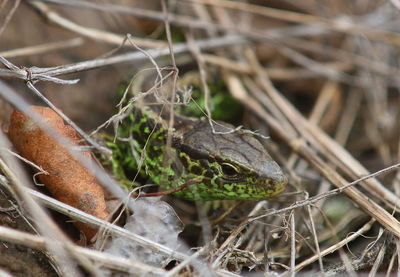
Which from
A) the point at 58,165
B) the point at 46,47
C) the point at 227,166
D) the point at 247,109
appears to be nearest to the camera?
the point at 58,165

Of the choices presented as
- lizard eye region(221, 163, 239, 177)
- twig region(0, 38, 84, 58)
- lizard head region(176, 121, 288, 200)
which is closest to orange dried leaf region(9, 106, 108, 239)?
lizard head region(176, 121, 288, 200)

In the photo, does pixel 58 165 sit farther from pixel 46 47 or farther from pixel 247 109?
pixel 247 109

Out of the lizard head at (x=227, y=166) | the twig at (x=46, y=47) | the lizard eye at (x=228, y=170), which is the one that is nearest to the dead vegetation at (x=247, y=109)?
the twig at (x=46, y=47)

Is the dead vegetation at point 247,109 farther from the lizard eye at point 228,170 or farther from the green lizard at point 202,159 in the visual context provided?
the lizard eye at point 228,170

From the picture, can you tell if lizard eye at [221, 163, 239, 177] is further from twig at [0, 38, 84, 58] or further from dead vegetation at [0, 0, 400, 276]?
twig at [0, 38, 84, 58]

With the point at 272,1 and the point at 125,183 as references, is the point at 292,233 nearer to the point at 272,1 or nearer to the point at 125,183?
the point at 125,183

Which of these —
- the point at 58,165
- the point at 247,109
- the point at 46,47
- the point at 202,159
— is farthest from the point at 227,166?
the point at 46,47
